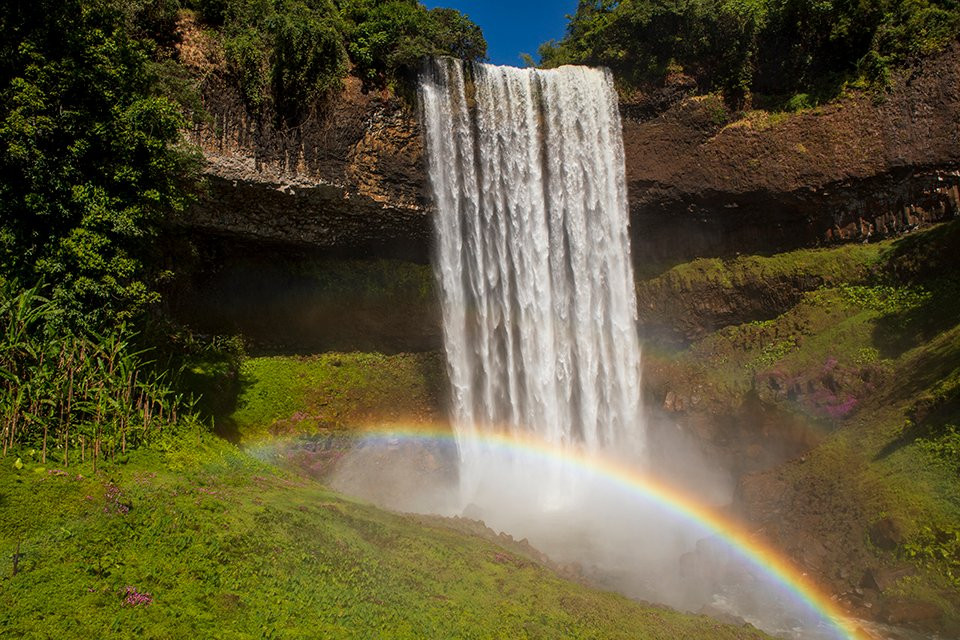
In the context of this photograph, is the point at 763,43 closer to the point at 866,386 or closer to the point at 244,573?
the point at 866,386

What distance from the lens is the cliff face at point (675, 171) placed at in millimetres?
16875

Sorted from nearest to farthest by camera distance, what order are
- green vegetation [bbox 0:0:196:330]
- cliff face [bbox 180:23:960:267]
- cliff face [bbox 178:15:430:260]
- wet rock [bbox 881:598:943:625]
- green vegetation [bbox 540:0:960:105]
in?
wet rock [bbox 881:598:943:625], green vegetation [bbox 0:0:196:330], cliff face [bbox 178:15:430:260], cliff face [bbox 180:23:960:267], green vegetation [bbox 540:0:960:105]

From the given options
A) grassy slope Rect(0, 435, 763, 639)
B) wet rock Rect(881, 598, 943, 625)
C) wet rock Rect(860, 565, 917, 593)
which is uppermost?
grassy slope Rect(0, 435, 763, 639)

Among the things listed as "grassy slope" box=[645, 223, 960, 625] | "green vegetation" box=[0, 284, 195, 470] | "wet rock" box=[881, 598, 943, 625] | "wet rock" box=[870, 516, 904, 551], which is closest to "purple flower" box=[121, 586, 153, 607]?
"green vegetation" box=[0, 284, 195, 470]

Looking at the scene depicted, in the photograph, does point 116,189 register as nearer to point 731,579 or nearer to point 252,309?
point 252,309

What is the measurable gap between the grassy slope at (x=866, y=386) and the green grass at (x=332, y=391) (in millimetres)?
8696

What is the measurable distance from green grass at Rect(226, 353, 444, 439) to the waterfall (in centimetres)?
202

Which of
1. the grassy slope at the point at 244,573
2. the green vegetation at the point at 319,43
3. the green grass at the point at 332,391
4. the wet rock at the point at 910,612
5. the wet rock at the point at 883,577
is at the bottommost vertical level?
the wet rock at the point at 910,612

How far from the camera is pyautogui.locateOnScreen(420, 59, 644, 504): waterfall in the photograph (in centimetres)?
1917

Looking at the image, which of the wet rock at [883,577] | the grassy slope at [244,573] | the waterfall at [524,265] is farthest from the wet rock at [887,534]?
the waterfall at [524,265]

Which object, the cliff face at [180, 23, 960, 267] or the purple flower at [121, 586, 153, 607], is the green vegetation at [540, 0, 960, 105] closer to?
the cliff face at [180, 23, 960, 267]

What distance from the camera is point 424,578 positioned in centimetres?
805

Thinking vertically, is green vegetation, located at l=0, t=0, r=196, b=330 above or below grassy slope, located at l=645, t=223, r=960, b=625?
above

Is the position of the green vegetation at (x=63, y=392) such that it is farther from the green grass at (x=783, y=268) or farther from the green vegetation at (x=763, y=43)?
the green vegetation at (x=763, y=43)
